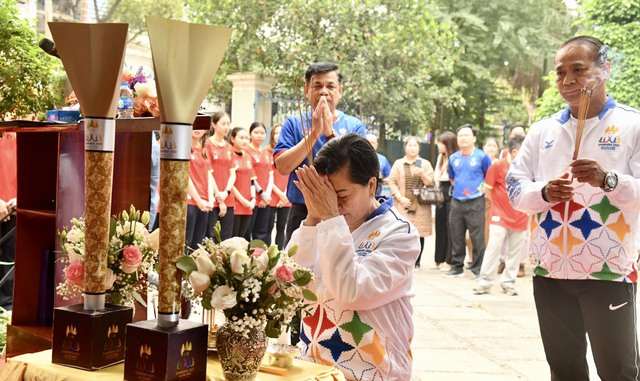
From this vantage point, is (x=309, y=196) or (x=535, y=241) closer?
(x=309, y=196)

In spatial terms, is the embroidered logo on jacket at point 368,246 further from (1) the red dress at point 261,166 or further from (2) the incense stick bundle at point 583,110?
(1) the red dress at point 261,166

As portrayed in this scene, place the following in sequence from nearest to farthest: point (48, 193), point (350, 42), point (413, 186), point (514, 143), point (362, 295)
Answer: point (362, 295)
point (48, 193)
point (514, 143)
point (413, 186)
point (350, 42)

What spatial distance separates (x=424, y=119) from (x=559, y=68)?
1318 cm

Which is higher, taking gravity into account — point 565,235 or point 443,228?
point 565,235

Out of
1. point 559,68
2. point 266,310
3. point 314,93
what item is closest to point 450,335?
point 314,93

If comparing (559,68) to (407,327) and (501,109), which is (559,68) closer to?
(407,327)

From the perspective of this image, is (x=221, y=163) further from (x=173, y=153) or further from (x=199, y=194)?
(x=173, y=153)

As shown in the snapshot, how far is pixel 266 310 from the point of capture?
6.92 feet

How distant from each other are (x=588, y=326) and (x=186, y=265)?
6.19 feet

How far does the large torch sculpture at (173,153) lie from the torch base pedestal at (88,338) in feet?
0.55

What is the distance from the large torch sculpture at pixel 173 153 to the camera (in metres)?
1.98

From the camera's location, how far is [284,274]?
208 centimetres

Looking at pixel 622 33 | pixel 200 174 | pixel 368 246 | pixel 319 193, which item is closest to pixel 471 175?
pixel 200 174

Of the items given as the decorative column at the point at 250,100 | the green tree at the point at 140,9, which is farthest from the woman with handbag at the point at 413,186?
the green tree at the point at 140,9
